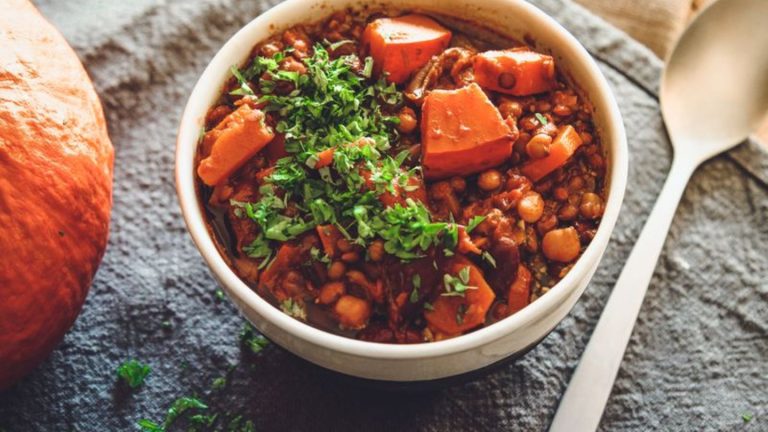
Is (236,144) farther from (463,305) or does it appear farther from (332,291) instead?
(463,305)

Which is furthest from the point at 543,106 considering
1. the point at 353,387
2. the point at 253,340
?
the point at 253,340

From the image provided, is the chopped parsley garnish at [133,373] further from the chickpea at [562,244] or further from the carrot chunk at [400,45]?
the chickpea at [562,244]

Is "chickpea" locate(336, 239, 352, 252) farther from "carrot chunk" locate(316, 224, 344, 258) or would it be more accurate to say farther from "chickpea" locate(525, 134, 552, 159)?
"chickpea" locate(525, 134, 552, 159)

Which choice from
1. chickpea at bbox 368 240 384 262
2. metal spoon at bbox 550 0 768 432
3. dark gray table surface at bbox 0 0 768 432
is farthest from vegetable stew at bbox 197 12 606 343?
metal spoon at bbox 550 0 768 432

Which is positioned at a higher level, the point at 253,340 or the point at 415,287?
the point at 415,287

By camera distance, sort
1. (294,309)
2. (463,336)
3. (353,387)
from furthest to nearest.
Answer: (353,387) < (294,309) < (463,336)

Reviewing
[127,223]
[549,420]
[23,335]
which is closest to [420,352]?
[549,420]

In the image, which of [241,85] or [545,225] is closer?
[545,225]
